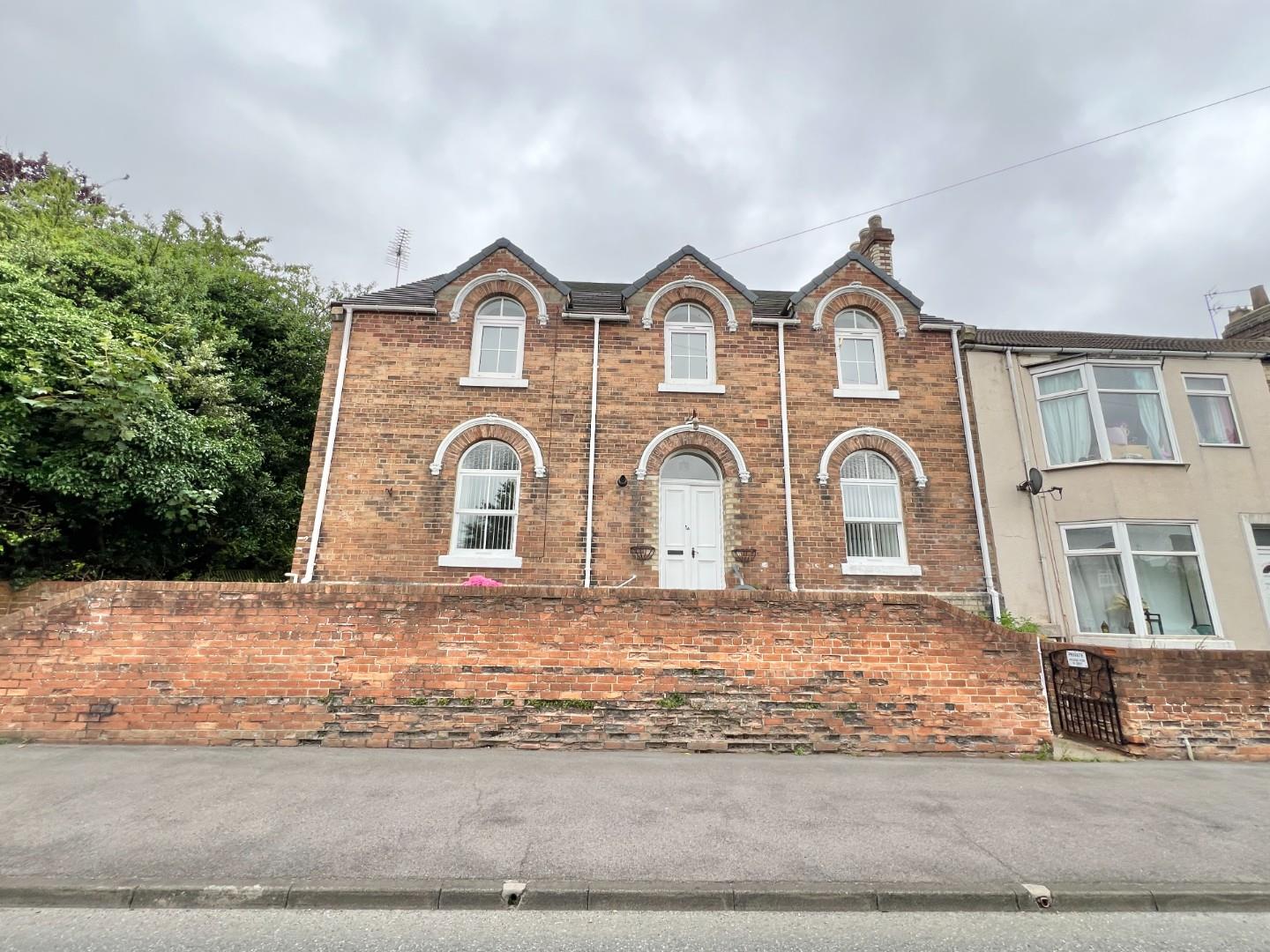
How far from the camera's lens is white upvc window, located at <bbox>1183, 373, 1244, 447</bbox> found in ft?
38.5

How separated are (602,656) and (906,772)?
11.2 ft

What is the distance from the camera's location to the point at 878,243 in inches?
561

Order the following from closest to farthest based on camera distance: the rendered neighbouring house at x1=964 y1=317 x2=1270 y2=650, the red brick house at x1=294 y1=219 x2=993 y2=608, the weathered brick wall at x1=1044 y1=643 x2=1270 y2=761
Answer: the weathered brick wall at x1=1044 y1=643 x2=1270 y2=761, the red brick house at x1=294 y1=219 x2=993 y2=608, the rendered neighbouring house at x1=964 y1=317 x2=1270 y2=650

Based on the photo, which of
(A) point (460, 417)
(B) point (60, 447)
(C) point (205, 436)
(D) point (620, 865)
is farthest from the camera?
(A) point (460, 417)

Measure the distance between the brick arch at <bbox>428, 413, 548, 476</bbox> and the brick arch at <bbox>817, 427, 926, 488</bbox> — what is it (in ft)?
17.9

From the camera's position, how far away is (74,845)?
4078mm

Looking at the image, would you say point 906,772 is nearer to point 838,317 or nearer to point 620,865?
point 620,865

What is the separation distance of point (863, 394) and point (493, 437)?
728 centimetres

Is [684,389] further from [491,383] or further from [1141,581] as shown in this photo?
[1141,581]

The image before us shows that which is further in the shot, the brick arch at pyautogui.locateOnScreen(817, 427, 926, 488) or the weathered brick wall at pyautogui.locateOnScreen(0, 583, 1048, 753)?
the brick arch at pyautogui.locateOnScreen(817, 427, 926, 488)

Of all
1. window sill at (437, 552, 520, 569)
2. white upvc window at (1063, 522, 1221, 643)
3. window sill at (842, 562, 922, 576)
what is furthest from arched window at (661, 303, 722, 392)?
white upvc window at (1063, 522, 1221, 643)

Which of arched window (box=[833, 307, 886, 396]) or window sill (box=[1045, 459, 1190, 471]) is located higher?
arched window (box=[833, 307, 886, 396])

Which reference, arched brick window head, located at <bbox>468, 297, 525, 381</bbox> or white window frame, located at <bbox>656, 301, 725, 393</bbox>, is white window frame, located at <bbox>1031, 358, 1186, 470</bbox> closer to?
white window frame, located at <bbox>656, 301, 725, 393</bbox>

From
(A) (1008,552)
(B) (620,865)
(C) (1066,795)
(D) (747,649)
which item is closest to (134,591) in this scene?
(B) (620,865)
